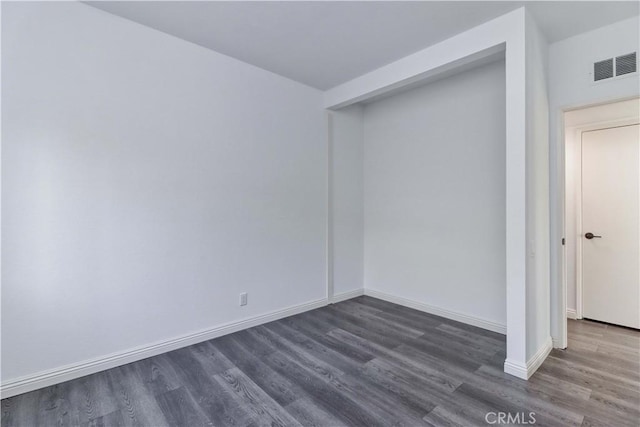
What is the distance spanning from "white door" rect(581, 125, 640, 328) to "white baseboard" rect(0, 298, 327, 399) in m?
3.68

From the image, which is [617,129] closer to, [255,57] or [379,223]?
[379,223]

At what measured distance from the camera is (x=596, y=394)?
6.84 feet

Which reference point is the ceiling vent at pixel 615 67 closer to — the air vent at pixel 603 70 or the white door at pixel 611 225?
the air vent at pixel 603 70

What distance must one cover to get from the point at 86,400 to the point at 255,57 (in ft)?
10.5

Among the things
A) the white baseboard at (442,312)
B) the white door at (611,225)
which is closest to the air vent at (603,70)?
the white door at (611,225)

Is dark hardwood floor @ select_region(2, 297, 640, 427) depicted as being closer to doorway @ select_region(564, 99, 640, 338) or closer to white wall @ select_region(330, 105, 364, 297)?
doorway @ select_region(564, 99, 640, 338)

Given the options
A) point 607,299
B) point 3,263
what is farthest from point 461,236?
point 3,263

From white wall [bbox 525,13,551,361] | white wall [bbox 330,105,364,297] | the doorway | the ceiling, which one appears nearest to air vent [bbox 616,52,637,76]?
the ceiling

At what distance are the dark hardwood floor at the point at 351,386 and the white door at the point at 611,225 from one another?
0.39m

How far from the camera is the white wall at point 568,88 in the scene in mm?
Result: 2471

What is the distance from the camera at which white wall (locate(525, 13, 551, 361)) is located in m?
2.35

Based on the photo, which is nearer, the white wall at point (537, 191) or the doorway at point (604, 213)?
the white wall at point (537, 191)

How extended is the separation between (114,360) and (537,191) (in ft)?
12.2

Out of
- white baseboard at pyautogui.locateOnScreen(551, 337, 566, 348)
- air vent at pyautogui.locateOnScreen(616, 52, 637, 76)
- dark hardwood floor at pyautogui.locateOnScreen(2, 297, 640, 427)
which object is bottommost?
dark hardwood floor at pyautogui.locateOnScreen(2, 297, 640, 427)
